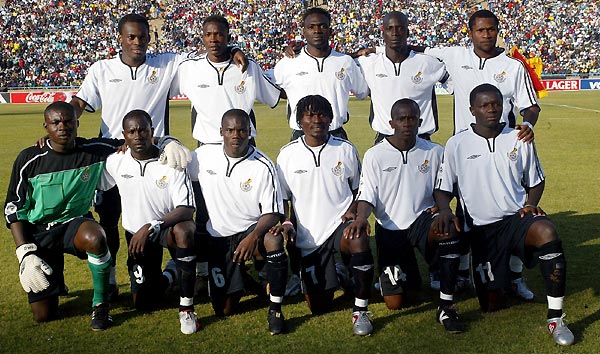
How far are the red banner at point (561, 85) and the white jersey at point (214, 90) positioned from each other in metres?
33.4

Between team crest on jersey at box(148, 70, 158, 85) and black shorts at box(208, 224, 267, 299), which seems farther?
team crest on jersey at box(148, 70, 158, 85)

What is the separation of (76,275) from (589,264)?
4.82 m

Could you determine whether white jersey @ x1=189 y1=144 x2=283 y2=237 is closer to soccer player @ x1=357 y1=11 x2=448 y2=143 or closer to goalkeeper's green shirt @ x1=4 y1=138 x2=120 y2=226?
goalkeeper's green shirt @ x1=4 y1=138 x2=120 y2=226

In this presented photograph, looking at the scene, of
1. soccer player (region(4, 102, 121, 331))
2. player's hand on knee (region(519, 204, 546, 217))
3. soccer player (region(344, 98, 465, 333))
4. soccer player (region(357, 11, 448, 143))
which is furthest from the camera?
soccer player (region(357, 11, 448, 143))

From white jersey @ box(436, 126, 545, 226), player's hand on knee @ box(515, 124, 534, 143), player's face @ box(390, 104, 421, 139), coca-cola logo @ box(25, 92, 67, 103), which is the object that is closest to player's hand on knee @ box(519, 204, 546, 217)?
white jersey @ box(436, 126, 545, 226)

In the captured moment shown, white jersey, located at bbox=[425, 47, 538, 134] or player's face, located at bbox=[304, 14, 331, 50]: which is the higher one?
player's face, located at bbox=[304, 14, 331, 50]

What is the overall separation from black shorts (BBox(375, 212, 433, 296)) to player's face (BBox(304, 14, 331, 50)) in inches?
71.5

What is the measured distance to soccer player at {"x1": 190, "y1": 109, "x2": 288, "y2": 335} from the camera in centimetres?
499

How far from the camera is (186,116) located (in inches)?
980

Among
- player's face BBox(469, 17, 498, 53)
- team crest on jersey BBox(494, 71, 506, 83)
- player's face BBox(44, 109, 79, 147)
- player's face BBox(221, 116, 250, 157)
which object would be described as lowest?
player's face BBox(221, 116, 250, 157)

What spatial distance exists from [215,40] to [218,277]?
82.2 inches

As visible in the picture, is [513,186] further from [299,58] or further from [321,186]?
[299,58]

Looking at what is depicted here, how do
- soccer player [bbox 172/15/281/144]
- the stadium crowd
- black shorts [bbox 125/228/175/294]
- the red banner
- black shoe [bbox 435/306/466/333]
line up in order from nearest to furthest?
black shoe [bbox 435/306/466/333] → black shorts [bbox 125/228/175/294] → soccer player [bbox 172/15/281/144] → the red banner → the stadium crowd

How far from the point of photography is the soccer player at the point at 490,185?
15.9 ft
